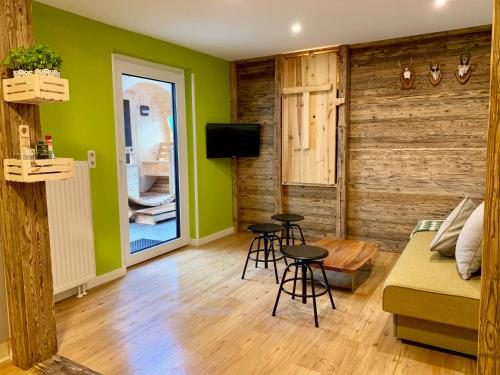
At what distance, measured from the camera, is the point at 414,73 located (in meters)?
4.21

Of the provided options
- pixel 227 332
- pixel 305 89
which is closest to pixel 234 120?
pixel 305 89

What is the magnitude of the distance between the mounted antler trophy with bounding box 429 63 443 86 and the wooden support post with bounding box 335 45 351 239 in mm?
881

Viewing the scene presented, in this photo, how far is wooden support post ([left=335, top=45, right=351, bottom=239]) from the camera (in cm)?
448

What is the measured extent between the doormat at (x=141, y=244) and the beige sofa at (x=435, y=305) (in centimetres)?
275

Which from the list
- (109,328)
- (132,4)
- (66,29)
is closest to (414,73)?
(132,4)

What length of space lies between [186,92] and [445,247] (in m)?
3.33

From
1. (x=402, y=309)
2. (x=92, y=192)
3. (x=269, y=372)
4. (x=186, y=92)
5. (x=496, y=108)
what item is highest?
(x=186, y=92)

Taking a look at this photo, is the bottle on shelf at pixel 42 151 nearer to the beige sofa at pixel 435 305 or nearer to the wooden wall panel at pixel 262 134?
the beige sofa at pixel 435 305

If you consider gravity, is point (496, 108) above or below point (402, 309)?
above

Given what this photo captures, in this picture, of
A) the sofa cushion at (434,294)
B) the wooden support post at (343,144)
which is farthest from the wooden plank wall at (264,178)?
the sofa cushion at (434,294)

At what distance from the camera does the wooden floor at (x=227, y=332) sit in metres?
2.27

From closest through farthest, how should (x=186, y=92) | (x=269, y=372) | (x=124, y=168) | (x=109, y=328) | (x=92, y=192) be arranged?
(x=269, y=372) < (x=109, y=328) < (x=92, y=192) < (x=124, y=168) < (x=186, y=92)

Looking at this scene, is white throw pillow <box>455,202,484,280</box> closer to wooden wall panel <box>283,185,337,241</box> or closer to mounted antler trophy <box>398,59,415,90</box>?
mounted antler trophy <box>398,59,415,90</box>

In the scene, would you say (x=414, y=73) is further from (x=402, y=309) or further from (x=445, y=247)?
(x=402, y=309)
